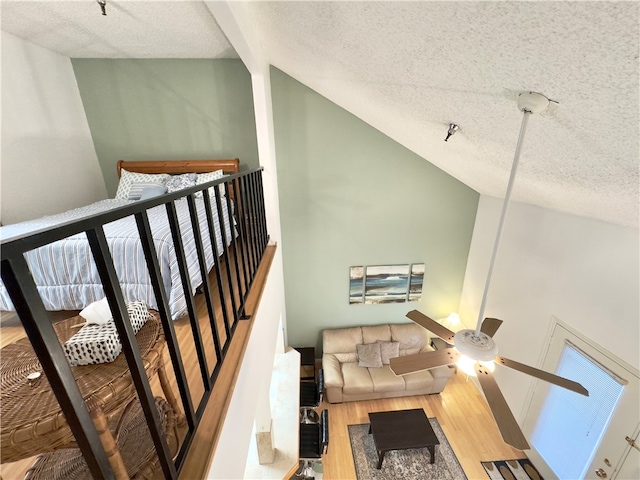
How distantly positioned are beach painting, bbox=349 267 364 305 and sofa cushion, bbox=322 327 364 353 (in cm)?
50

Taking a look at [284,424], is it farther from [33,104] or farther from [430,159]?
[33,104]

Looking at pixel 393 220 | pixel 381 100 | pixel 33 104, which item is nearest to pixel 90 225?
pixel 381 100

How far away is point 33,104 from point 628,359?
19.0 ft

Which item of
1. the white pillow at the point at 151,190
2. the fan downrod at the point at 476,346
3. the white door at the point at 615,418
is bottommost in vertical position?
the white door at the point at 615,418

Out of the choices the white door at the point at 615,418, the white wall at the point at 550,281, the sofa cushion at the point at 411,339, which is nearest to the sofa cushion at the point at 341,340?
the sofa cushion at the point at 411,339

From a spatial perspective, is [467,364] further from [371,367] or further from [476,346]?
[371,367]

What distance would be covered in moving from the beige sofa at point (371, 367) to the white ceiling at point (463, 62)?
266 cm

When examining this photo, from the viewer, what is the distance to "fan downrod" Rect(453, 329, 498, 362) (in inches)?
61.0

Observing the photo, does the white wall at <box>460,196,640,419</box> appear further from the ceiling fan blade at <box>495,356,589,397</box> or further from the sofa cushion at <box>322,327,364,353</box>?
the sofa cushion at <box>322,327,364,353</box>

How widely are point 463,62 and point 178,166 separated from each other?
3139 millimetres

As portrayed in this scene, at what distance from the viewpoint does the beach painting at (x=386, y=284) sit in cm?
436

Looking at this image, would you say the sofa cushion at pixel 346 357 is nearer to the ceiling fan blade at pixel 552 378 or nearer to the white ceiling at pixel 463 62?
the ceiling fan blade at pixel 552 378

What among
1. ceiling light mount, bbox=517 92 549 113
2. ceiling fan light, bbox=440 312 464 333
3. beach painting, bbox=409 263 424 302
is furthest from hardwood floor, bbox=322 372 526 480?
ceiling light mount, bbox=517 92 549 113

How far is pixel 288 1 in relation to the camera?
155 cm
